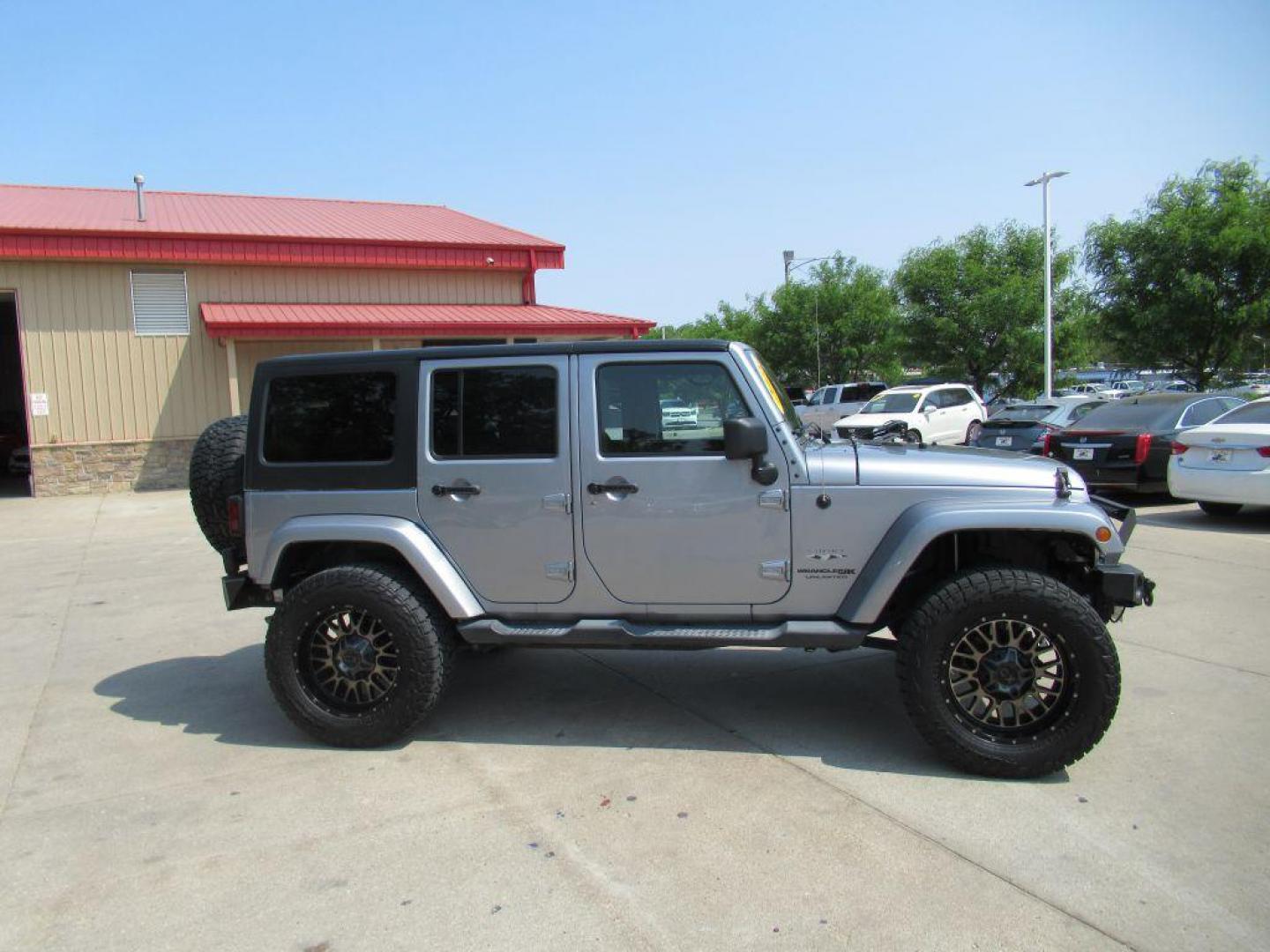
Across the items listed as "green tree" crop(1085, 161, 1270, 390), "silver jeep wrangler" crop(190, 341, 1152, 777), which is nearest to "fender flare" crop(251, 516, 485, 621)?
"silver jeep wrangler" crop(190, 341, 1152, 777)

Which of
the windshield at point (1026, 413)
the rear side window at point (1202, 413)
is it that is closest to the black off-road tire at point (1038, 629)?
the rear side window at point (1202, 413)

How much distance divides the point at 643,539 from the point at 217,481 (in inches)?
90.0

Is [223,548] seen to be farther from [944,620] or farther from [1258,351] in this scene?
[1258,351]

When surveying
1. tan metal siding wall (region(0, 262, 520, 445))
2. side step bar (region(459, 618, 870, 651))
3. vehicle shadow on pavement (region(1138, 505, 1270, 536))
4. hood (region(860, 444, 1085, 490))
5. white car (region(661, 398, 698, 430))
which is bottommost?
vehicle shadow on pavement (region(1138, 505, 1270, 536))

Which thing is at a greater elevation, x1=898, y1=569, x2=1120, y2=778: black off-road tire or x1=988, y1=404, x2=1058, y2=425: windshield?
x1=988, y1=404, x2=1058, y2=425: windshield

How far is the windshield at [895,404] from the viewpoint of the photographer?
21.5m

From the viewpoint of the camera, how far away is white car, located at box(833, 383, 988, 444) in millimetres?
21016

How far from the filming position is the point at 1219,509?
1142cm

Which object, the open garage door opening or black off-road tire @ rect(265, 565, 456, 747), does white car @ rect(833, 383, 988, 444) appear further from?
black off-road tire @ rect(265, 565, 456, 747)

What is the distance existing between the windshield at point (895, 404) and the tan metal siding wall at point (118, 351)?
12.1 meters

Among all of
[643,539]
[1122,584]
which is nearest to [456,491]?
[643,539]

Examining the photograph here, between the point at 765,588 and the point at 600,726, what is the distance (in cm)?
120

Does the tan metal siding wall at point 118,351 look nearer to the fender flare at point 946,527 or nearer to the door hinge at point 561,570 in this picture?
the door hinge at point 561,570

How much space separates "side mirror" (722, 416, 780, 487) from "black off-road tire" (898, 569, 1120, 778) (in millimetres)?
883
